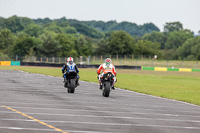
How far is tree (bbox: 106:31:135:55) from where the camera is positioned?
13075 cm

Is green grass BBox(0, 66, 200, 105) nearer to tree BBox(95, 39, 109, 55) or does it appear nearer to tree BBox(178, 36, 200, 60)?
tree BBox(95, 39, 109, 55)

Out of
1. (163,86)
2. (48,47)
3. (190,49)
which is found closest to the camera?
(163,86)

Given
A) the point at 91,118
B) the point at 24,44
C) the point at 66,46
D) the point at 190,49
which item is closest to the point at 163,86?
the point at 91,118

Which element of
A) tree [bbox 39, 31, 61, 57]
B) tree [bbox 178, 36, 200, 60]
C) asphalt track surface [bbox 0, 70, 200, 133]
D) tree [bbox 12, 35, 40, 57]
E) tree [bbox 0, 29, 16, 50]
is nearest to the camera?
asphalt track surface [bbox 0, 70, 200, 133]

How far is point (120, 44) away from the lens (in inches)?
5202

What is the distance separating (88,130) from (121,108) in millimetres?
5000

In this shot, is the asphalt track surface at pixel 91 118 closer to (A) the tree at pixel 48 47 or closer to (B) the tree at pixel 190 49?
(A) the tree at pixel 48 47

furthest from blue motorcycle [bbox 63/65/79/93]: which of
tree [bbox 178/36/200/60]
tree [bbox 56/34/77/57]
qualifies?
tree [bbox 178/36/200/60]

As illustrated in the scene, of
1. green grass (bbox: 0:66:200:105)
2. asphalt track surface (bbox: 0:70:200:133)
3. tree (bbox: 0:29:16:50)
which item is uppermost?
tree (bbox: 0:29:16:50)

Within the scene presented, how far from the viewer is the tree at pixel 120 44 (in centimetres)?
13075

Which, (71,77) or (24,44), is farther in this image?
(24,44)

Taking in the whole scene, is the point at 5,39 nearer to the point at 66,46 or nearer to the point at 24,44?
the point at 66,46

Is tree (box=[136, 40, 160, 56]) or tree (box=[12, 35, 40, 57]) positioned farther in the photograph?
tree (box=[136, 40, 160, 56])

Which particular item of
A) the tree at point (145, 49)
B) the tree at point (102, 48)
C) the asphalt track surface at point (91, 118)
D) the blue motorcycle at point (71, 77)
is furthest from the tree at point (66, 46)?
the asphalt track surface at point (91, 118)
